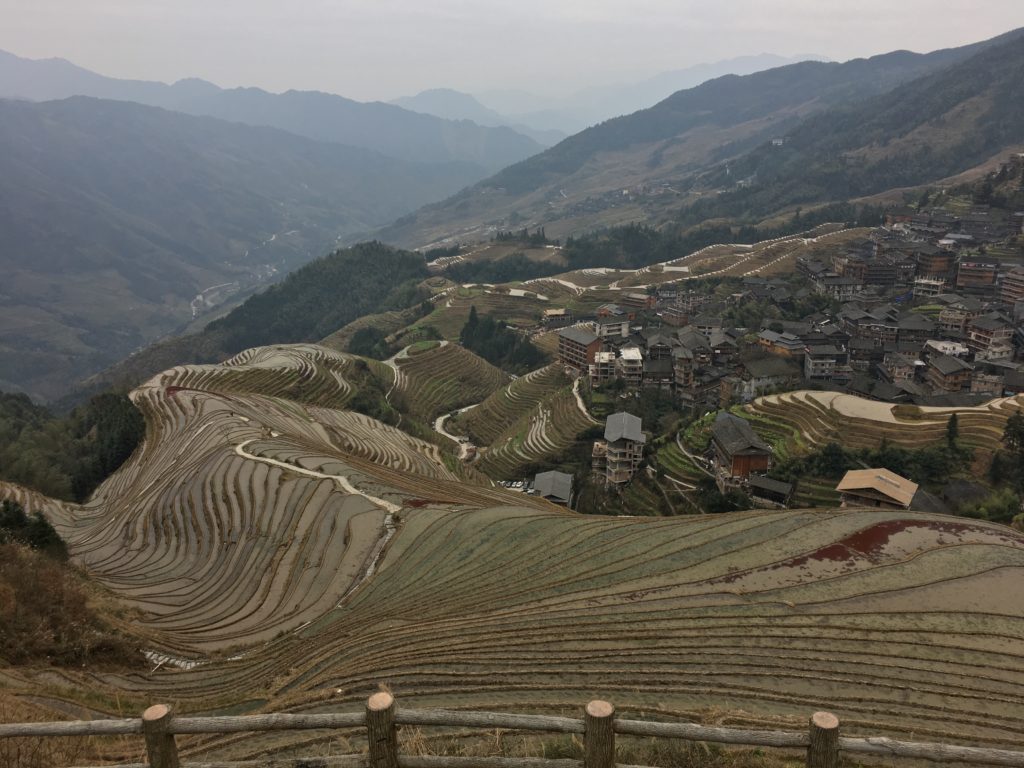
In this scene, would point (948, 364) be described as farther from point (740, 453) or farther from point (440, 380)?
point (440, 380)

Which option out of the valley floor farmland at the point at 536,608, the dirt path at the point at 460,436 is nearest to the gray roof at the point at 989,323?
the valley floor farmland at the point at 536,608

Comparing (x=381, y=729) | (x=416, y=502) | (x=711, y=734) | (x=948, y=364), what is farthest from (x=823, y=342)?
(x=381, y=729)

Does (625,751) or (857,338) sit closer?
Result: (625,751)

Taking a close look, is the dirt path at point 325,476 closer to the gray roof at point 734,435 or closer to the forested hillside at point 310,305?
the gray roof at point 734,435

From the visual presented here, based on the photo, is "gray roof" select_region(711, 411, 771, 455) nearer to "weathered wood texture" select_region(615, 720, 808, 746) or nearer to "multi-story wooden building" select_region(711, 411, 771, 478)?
"multi-story wooden building" select_region(711, 411, 771, 478)

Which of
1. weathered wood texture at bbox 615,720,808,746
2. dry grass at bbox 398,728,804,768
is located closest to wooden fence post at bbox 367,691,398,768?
dry grass at bbox 398,728,804,768
